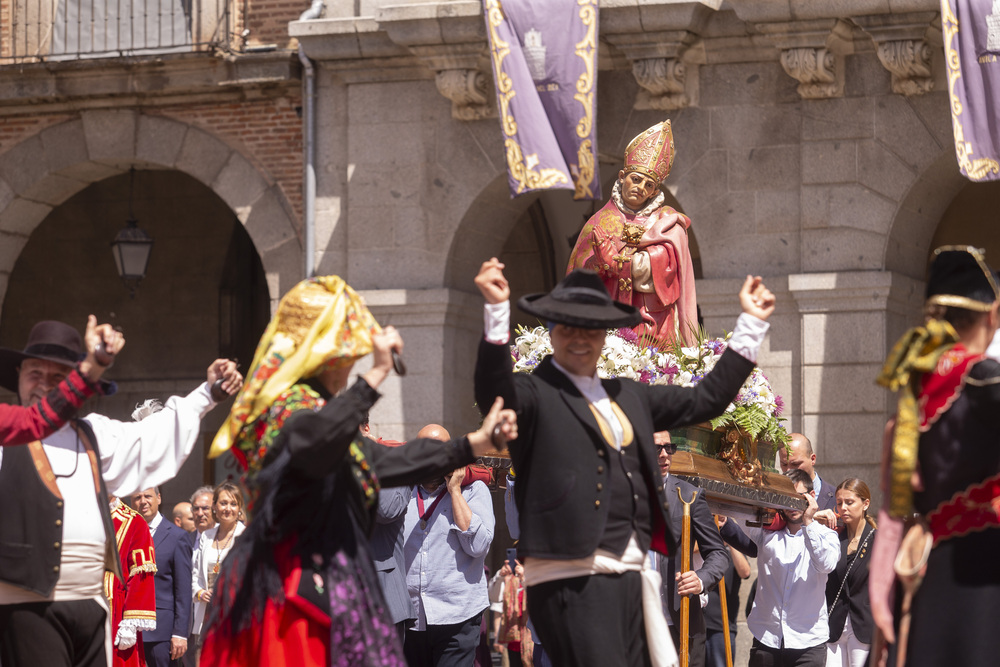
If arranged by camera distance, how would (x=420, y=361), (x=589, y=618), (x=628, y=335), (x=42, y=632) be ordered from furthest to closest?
(x=420, y=361) < (x=628, y=335) < (x=42, y=632) < (x=589, y=618)

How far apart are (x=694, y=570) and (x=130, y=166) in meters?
9.08

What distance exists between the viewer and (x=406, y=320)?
46.4 ft

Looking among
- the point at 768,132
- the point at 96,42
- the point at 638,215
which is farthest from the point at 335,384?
the point at 96,42

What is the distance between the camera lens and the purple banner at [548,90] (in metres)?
13.0

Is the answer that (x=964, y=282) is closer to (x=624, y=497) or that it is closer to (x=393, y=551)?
(x=624, y=497)

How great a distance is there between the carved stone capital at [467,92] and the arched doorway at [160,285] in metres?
4.95

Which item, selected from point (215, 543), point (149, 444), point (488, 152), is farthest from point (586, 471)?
point (488, 152)

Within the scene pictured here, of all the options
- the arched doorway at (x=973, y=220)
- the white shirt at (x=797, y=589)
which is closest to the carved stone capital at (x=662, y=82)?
the arched doorway at (x=973, y=220)

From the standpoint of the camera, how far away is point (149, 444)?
655 centimetres

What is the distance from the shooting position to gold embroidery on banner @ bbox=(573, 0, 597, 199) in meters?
13.0

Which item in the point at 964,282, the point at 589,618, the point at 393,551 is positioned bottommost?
the point at 393,551

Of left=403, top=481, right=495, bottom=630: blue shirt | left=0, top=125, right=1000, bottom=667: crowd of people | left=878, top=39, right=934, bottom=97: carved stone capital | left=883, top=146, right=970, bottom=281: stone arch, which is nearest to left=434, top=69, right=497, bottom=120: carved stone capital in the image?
left=878, top=39, right=934, bottom=97: carved stone capital

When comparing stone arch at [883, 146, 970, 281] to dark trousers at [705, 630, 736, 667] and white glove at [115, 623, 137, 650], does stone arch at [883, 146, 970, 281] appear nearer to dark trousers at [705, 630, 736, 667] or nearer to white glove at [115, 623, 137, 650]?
dark trousers at [705, 630, 736, 667]

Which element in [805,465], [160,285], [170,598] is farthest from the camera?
[160,285]
